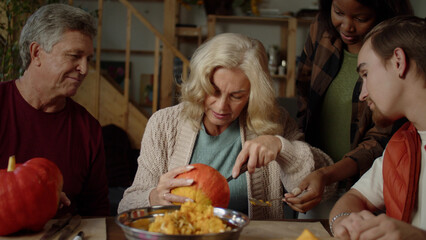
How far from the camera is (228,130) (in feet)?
6.04

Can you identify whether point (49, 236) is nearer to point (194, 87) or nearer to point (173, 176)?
point (173, 176)

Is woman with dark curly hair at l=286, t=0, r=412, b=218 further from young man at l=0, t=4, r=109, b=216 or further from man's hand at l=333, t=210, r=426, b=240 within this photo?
young man at l=0, t=4, r=109, b=216

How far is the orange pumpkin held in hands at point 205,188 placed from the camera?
129cm

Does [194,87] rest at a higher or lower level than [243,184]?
higher

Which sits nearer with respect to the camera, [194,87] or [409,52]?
[409,52]

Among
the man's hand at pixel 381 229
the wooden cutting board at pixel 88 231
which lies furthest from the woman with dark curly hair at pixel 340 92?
the wooden cutting board at pixel 88 231

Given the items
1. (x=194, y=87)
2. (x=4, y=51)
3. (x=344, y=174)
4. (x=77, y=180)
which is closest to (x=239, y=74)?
(x=194, y=87)

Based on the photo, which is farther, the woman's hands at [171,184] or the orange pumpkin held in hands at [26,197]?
the woman's hands at [171,184]

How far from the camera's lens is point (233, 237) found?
98 centimetres

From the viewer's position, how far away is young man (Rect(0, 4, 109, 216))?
1.67 m

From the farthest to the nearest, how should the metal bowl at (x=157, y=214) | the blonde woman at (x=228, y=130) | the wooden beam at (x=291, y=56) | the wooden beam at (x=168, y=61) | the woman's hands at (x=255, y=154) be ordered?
the wooden beam at (x=291, y=56) → the wooden beam at (x=168, y=61) → the blonde woman at (x=228, y=130) → the woman's hands at (x=255, y=154) → the metal bowl at (x=157, y=214)

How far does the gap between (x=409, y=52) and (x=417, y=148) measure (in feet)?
0.92

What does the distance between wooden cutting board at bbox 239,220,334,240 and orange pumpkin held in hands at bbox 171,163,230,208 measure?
0.12 metres

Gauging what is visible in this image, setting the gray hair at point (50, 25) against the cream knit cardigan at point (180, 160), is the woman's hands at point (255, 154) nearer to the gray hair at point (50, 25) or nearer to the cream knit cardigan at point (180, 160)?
the cream knit cardigan at point (180, 160)
